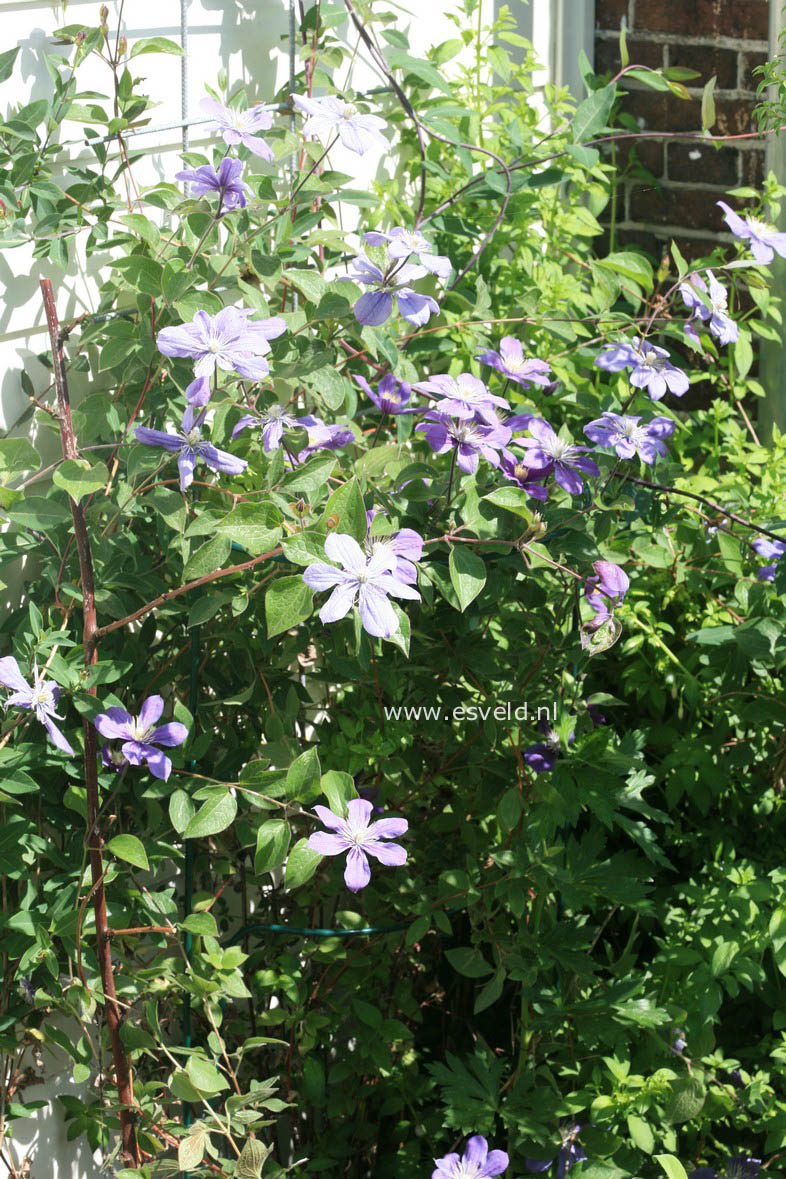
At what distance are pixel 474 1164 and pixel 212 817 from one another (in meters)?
0.54

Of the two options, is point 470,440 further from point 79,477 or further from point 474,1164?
point 474,1164

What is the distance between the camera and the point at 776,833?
193 cm

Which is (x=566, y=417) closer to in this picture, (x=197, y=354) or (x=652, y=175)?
(x=652, y=175)

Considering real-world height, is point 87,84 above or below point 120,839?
above

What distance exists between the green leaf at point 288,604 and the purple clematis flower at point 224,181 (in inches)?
17.3

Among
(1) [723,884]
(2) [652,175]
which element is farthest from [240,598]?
(2) [652,175]

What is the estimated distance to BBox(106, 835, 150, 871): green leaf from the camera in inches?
51.7

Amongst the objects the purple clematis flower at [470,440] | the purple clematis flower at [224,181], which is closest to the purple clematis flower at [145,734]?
the purple clematis flower at [470,440]

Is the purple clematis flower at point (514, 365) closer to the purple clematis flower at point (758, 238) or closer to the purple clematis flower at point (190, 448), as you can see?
the purple clematis flower at point (758, 238)

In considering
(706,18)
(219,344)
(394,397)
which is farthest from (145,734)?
(706,18)

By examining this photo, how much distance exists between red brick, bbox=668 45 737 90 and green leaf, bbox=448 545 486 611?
157 cm

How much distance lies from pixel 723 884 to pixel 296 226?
1.06m

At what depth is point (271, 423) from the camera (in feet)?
4.47

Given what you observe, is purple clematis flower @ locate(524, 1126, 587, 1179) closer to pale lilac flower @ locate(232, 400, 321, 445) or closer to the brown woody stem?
the brown woody stem
